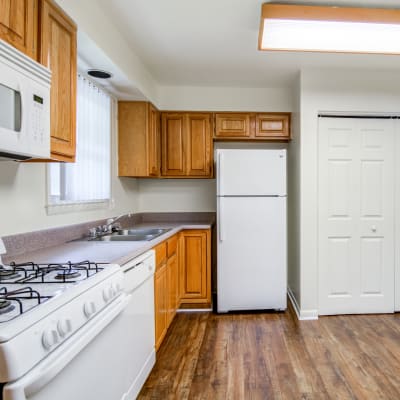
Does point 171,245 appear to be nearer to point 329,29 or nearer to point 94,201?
point 94,201

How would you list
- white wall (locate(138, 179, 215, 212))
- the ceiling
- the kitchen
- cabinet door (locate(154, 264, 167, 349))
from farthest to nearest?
1. white wall (locate(138, 179, 215, 212))
2. cabinet door (locate(154, 264, 167, 349))
3. the ceiling
4. the kitchen

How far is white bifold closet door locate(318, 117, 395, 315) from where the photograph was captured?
9.90 ft

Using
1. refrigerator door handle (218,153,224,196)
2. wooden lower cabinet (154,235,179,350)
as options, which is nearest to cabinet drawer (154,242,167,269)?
wooden lower cabinet (154,235,179,350)

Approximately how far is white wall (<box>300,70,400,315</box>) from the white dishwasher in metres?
1.67

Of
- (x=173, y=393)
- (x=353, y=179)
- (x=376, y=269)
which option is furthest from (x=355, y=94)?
(x=173, y=393)

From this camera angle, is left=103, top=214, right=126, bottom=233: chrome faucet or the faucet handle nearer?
the faucet handle

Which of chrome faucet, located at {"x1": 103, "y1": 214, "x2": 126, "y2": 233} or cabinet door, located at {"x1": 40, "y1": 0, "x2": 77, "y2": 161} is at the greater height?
cabinet door, located at {"x1": 40, "y1": 0, "x2": 77, "y2": 161}

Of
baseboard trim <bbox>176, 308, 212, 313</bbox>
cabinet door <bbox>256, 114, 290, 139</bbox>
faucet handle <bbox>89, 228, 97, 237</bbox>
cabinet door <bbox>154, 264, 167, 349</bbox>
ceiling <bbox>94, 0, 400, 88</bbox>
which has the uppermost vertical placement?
ceiling <bbox>94, 0, 400, 88</bbox>

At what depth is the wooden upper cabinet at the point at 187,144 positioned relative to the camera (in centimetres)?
340

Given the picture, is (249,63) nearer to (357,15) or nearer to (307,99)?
(307,99)

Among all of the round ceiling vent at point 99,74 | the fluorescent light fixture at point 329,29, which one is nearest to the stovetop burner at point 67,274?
the round ceiling vent at point 99,74

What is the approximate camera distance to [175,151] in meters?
3.41

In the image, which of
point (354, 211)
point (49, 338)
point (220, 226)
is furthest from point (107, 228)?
point (354, 211)

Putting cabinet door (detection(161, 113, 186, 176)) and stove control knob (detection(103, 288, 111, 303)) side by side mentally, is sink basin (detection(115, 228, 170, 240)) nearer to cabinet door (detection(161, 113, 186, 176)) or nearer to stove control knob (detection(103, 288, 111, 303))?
cabinet door (detection(161, 113, 186, 176))
